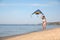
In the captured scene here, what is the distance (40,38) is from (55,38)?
0.67 meters

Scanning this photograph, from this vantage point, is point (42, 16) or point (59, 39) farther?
point (42, 16)

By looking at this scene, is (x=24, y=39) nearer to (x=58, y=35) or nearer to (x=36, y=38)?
(x=36, y=38)

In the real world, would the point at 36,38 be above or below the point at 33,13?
below

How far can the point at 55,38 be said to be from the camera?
8242 mm

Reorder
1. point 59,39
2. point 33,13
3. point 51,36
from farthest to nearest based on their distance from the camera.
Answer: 1. point 33,13
2. point 51,36
3. point 59,39

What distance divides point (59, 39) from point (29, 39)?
1307 millimetres

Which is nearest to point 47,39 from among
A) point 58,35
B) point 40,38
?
point 40,38

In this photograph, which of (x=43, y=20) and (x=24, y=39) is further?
(x=43, y=20)

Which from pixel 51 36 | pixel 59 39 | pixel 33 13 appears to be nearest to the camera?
pixel 59 39

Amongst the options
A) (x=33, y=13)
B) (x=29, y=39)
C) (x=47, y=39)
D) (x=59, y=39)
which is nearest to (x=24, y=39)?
(x=29, y=39)

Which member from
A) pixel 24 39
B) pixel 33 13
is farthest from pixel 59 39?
pixel 33 13

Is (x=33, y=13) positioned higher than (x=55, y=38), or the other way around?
(x=33, y=13)

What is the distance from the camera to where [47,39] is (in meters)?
8.03

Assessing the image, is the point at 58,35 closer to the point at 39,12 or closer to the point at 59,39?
the point at 59,39
